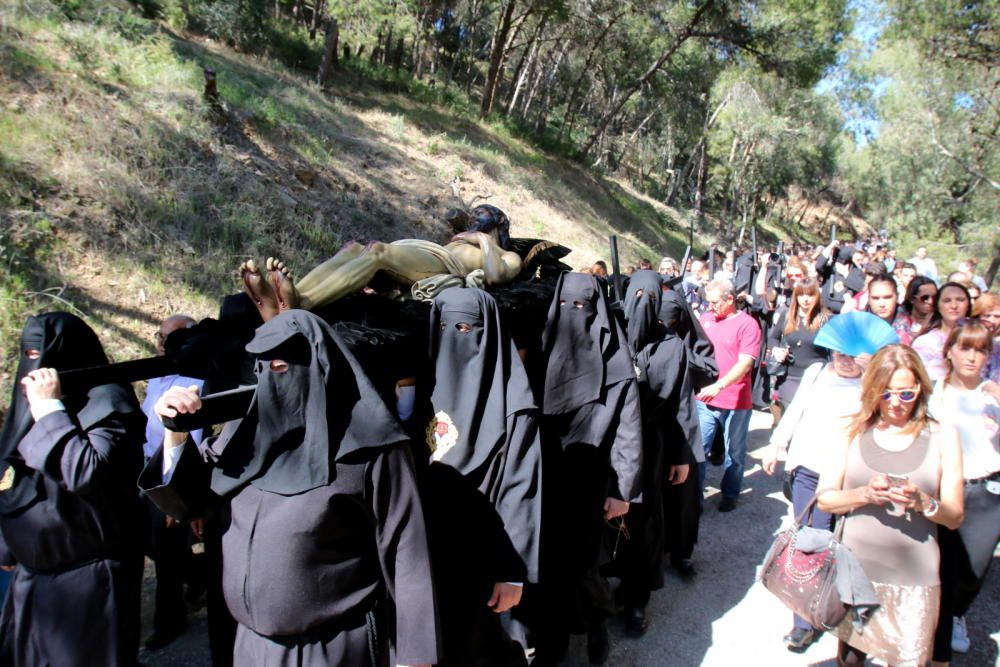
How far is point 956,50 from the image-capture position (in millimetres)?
14742

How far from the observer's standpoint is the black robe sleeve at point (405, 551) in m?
2.04

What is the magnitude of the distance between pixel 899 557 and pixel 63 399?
12.0 feet

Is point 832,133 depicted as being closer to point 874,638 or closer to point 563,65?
point 563,65

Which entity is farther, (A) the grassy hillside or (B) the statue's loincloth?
(A) the grassy hillside

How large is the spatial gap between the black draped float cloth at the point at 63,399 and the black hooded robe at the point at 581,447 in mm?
2102

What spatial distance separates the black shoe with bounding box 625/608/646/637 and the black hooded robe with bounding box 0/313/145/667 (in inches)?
109

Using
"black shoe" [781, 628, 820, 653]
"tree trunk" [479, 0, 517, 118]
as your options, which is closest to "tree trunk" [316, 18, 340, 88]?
"tree trunk" [479, 0, 517, 118]

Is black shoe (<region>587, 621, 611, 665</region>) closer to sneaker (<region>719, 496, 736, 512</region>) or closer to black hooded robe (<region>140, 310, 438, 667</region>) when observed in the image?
black hooded robe (<region>140, 310, 438, 667</region>)

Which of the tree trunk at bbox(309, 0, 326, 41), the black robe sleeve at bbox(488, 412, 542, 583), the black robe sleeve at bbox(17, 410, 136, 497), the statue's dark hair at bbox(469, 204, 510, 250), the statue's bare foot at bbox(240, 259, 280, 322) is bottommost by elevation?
the black robe sleeve at bbox(17, 410, 136, 497)

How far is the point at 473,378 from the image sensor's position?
2.72 m

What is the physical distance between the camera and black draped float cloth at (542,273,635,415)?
3455 millimetres

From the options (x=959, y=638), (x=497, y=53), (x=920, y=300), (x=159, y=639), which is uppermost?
(x=497, y=53)

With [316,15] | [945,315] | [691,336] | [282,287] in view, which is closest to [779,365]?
[945,315]

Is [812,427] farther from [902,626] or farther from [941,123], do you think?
[941,123]
